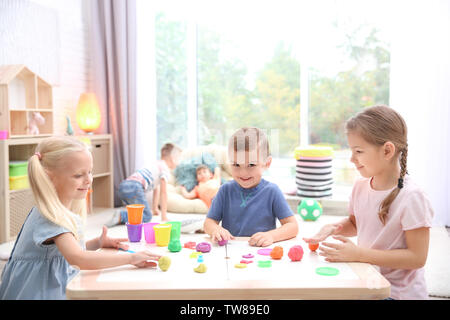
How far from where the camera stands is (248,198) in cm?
173

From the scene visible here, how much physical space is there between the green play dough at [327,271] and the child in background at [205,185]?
3.02m

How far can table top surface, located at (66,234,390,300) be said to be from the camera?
40.1 inches

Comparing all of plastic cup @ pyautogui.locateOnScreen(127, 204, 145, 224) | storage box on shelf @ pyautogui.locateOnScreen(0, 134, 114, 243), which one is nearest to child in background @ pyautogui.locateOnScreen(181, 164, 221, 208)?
storage box on shelf @ pyautogui.locateOnScreen(0, 134, 114, 243)

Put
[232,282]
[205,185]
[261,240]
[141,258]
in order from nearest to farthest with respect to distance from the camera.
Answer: [232,282] < [141,258] < [261,240] < [205,185]

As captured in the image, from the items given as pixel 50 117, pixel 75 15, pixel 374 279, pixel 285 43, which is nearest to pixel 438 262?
pixel 374 279

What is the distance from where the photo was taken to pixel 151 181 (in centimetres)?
405

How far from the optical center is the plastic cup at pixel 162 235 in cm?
142

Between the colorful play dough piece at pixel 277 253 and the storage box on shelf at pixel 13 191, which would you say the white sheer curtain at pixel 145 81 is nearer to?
the storage box on shelf at pixel 13 191

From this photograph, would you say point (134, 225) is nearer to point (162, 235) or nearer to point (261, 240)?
point (162, 235)

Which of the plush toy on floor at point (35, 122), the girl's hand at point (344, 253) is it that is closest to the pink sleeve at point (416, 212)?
the girl's hand at point (344, 253)

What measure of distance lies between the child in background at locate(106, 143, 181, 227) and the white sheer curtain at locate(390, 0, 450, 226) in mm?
2178

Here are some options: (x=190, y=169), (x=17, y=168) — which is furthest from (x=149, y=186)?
(x=17, y=168)

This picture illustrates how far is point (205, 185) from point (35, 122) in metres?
1.61

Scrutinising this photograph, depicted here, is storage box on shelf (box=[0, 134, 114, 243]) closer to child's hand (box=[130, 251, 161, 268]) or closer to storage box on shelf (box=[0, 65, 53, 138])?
storage box on shelf (box=[0, 65, 53, 138])
